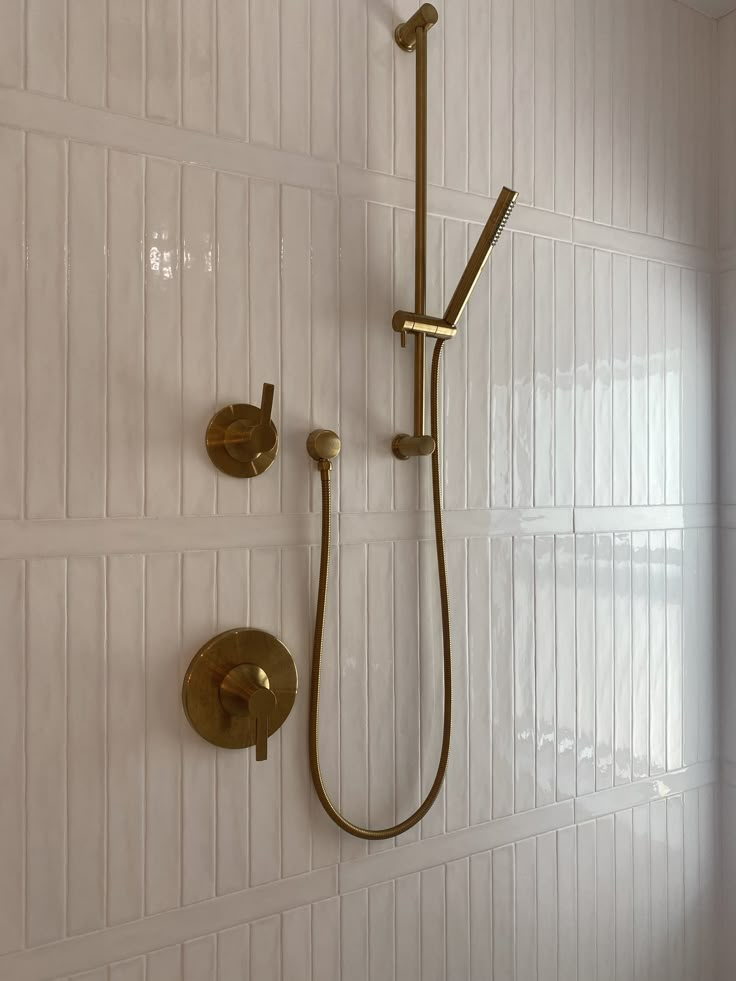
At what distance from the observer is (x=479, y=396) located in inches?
57.8

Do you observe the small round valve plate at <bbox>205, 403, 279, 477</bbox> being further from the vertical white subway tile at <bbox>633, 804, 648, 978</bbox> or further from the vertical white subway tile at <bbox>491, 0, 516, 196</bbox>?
the vertical white subway tile at <bbox>633, 804, 648, 978</bbox>

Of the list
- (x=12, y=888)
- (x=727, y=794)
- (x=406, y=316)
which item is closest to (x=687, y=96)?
(x=406, y=316)

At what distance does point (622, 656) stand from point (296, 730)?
72cm

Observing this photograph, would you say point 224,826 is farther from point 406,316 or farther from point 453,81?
point 453,81

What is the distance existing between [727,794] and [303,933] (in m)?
1.02

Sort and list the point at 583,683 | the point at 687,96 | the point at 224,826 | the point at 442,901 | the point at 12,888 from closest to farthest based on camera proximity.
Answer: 1. the point at 12,888
2. the point at 224,826
3. the point at 442,901
4. the point at 583,683
5. the point at 687,96

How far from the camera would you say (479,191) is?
1473mm

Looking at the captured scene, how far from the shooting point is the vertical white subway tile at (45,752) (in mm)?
1067

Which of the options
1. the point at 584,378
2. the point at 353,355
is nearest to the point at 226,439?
the point at 353,355

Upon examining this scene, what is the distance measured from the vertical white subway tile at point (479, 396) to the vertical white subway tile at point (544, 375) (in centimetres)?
11

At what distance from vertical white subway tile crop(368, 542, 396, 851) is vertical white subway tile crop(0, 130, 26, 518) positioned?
539 mm

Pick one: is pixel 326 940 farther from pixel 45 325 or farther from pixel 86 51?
pixel 86 51

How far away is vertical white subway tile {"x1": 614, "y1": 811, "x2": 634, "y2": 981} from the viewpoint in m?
1.65

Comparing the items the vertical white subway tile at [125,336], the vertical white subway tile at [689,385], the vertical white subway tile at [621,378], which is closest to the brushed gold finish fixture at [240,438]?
the vertical white subway tile at [125,336]
